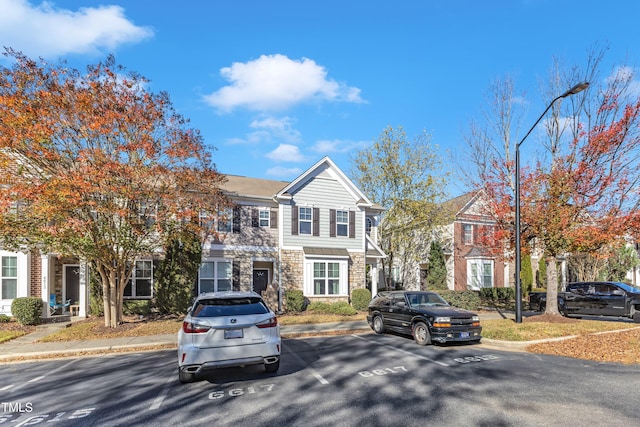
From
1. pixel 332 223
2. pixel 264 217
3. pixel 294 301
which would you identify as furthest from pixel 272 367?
pixel 332 223

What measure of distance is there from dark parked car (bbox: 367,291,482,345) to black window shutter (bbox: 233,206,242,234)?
10494mm

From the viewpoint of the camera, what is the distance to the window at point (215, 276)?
21.0 meters

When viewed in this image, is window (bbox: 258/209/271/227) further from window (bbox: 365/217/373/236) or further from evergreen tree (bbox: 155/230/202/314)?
window (bbox: 365/217/373/236)

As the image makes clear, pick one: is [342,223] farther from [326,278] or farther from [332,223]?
[326,278]

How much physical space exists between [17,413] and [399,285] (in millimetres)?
26057

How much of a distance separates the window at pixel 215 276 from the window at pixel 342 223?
6.66 meters

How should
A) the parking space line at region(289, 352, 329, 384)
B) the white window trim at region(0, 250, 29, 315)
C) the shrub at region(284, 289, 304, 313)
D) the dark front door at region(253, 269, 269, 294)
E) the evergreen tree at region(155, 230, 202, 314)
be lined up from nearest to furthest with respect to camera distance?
1. the parking space line at region(289, 352, 329, 384)
2. the white window trim at region(0, 250, 29, 315)
3. the evergreen tree at region(155, 230, 202, 314)
4. the shrub at region(284, 289, 304, 313)
5. the dark front door at region(253, 269, 269, 294)

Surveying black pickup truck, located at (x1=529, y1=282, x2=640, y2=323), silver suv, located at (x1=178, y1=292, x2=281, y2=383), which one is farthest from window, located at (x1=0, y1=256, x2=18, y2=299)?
black pickup truck, located at (x1=529, y1=282, x2=640, y2=323)

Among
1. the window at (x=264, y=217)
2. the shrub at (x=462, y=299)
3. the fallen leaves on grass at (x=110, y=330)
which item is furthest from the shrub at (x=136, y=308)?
the shrub at (x=462, y=299)

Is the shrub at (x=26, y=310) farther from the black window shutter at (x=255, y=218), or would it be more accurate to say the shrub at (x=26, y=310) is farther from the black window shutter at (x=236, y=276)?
the black window shutter at (x=255, y=218)

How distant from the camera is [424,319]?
37.2ft

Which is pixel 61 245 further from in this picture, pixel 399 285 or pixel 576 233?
pixel 399 285

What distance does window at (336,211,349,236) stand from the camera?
23.7m

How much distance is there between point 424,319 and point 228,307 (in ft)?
20.3
